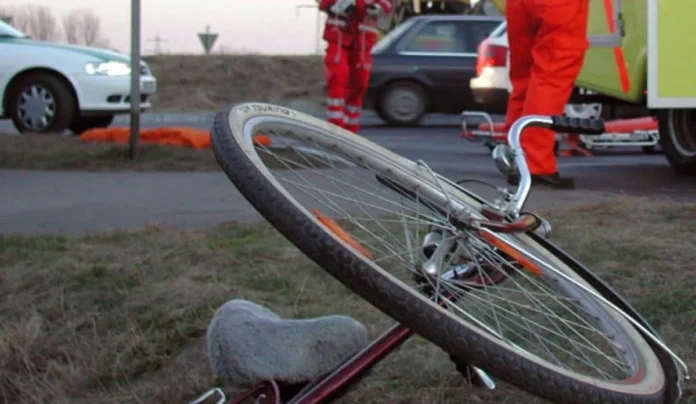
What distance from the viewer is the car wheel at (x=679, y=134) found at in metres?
8.28

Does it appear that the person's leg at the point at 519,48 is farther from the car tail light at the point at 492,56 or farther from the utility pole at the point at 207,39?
the utility pole at the point at 207,39

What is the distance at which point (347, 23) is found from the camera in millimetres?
8852

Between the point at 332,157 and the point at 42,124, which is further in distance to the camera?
the point at 42,124

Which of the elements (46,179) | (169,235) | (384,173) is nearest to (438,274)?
(384,173)

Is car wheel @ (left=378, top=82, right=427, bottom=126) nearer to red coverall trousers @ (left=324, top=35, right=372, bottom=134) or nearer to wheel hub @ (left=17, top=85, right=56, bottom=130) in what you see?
wheel hub @ (left=17, top=85, right=56, bottom=130)

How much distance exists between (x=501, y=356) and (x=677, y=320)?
1593 mm

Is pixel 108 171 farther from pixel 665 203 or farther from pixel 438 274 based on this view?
pixel 438 274

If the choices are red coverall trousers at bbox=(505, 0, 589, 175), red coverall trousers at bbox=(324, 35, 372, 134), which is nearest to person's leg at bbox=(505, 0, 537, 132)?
red coverall trousers at bbox=(505, 0, 589, 175)

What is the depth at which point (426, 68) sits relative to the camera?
1758 centimetres

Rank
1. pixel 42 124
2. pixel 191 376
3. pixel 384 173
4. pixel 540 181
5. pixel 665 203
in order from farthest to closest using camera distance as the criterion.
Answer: pixel 42 124, pixel 540 181, pixel 665 203, pixel 191 376, pixel 384 173

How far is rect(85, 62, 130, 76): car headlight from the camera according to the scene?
12883mm

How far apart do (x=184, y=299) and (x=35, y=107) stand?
8931 millimetres

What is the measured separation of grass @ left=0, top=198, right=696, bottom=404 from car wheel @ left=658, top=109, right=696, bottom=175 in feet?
9.99

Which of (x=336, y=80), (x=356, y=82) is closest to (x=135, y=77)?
(x=336, y=80)
